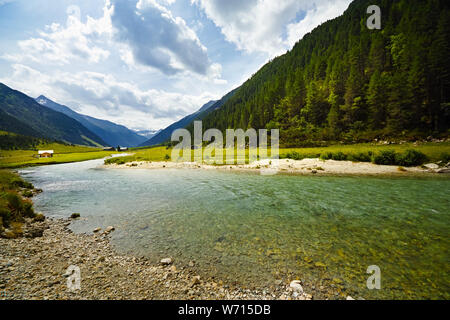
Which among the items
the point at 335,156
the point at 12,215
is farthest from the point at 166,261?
the point at 335,156

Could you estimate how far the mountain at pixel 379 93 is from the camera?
42219 millimetres

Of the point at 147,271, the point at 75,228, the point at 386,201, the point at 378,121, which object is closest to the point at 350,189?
the point at 386,201

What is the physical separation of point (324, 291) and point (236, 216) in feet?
23.4

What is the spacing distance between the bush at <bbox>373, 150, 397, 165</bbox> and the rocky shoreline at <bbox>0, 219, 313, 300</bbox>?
3454cm

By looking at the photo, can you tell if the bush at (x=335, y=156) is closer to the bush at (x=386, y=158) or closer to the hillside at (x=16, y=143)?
the bush at (x=386, y=158)

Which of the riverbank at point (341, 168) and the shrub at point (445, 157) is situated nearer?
the riverbank at point (341, 168)

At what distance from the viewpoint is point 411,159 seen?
26375 mm

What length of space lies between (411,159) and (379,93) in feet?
123

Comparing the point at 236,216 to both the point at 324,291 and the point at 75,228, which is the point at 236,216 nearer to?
the point at 324,291

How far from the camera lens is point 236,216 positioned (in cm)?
1189

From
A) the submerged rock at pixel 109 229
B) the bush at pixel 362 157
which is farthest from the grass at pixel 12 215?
the bush at pixel 362 157

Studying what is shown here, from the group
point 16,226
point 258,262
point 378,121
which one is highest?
point 378,121

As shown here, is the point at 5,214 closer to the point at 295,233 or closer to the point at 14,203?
the point at 14,203

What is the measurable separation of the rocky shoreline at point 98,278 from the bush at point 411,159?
34.9 m
